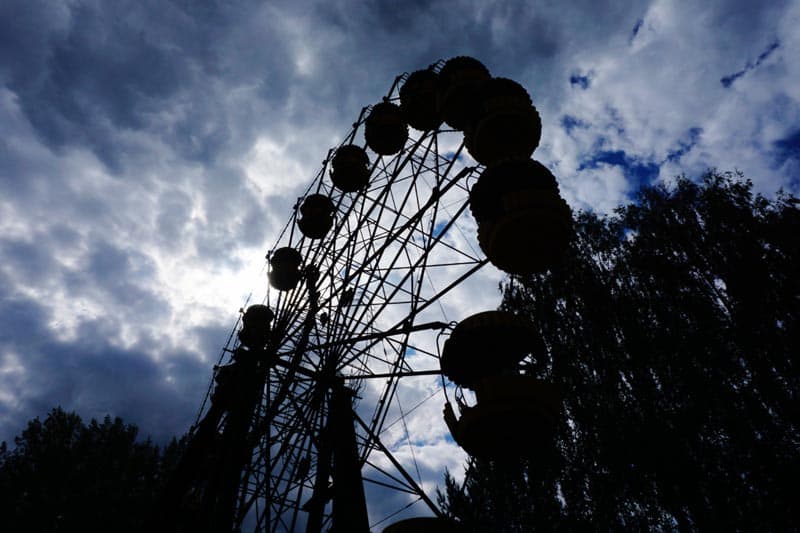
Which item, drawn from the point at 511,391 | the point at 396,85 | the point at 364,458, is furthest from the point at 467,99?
the point at 364,458

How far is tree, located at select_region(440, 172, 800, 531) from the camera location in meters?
9.79

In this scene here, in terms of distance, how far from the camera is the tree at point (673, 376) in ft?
32.1

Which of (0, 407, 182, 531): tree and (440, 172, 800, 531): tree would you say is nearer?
(440, 172, 800, 531): tree

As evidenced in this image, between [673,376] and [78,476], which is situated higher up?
[78,476]

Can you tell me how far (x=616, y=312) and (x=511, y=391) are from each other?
10.00 meters

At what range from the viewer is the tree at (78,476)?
57.5ft

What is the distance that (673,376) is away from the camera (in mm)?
11156

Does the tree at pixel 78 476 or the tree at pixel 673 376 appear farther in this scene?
the tree at pixel 78 476

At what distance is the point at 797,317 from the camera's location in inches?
418

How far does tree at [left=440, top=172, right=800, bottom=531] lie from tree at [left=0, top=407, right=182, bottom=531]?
16515mm

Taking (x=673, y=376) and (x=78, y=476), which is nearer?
(x=673, y=376)

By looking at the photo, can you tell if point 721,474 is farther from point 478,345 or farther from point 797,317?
point 478,345

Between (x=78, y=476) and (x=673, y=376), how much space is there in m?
24.5

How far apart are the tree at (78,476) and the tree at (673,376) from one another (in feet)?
54.2
